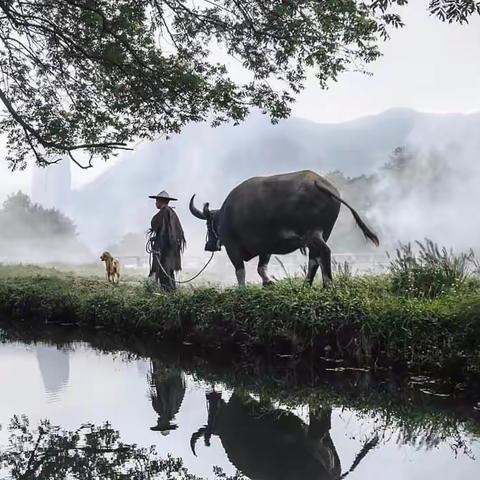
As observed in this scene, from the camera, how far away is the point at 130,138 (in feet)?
24.3

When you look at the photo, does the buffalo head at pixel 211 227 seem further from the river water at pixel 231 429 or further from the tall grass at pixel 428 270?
the river water at pixel 231 429

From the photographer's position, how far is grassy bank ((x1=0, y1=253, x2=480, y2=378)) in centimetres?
440

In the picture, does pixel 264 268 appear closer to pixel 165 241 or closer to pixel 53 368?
pixel 165 241

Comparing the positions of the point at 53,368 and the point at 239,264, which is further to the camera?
the point at 239,264

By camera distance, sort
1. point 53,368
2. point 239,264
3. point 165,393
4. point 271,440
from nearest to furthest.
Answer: point 271,440, point 165,393, point 53,368, point 239,264

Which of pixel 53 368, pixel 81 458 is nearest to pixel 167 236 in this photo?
pixel 53 368

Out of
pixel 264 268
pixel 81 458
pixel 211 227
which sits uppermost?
pixel 211 227

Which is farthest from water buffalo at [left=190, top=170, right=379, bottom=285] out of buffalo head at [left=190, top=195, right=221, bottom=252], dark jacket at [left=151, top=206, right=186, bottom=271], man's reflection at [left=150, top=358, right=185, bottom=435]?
man's reflection at [left=150, top=358, right=185, bottom=435]

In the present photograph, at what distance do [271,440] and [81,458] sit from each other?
97 centimetres

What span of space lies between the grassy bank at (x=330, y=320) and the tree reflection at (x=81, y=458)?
7.25ft

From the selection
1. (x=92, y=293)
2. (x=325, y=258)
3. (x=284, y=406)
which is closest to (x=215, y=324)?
(x=325, y=258)

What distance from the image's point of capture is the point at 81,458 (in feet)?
9.40

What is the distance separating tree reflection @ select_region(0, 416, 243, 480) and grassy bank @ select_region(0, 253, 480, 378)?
2209 millimetres

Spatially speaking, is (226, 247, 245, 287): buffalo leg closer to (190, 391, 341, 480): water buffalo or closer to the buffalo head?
the buffalo head
